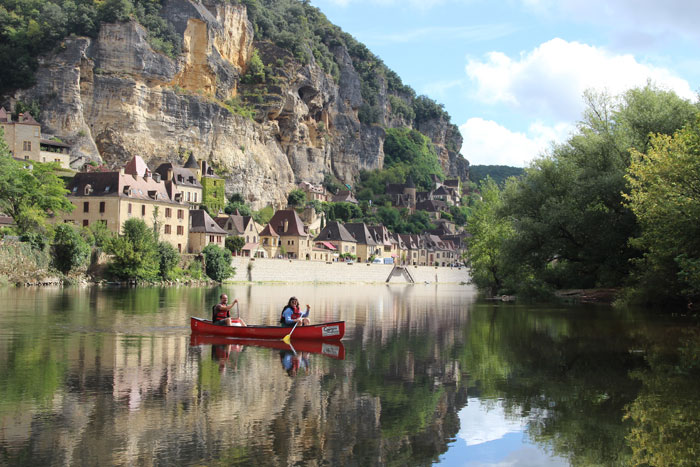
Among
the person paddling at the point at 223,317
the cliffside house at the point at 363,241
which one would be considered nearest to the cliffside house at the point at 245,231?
the cliffside house at the point at 363,241

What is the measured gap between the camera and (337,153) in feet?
530

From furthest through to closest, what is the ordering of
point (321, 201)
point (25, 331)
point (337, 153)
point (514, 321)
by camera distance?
point (337, 153)
point (321, 201)
point (514, 321)
point (25, 331)

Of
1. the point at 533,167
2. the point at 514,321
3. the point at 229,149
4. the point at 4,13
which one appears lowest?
the point at 514,321

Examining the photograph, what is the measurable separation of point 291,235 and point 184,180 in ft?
→ 55.3

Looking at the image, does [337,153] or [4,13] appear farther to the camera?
[337,153]

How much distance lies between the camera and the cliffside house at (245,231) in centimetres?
9081

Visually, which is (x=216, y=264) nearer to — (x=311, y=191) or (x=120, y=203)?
(x=120, y=203)

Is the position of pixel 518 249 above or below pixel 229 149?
below

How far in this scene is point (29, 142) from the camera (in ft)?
284

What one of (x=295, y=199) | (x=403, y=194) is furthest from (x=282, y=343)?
(x=403, y=194)

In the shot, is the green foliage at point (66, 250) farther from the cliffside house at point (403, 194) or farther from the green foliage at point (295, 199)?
the cliffside house at point (403, 194)

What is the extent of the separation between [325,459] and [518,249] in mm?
33285

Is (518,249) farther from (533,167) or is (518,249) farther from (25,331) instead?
(25,331)

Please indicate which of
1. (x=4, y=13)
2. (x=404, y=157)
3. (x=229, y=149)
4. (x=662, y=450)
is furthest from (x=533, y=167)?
(x=404, y=157)
